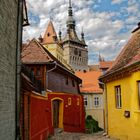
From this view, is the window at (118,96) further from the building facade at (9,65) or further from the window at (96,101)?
the window at (96,101)

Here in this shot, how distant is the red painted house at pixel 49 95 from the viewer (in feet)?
50.5

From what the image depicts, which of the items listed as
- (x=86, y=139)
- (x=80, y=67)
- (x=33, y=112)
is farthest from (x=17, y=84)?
(x=80, y=67)

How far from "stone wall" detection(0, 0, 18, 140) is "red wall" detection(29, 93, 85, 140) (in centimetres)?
400

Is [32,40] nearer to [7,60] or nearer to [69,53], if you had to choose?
[7,60]

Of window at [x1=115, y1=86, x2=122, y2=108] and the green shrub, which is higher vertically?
window at [x1=115, y1=86, x2=122, y2=108]

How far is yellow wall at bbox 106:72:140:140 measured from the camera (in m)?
13.8

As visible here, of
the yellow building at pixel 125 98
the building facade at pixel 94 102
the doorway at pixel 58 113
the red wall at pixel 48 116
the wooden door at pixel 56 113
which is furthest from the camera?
the building facade at pixel 94 102

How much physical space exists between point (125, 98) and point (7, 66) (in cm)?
895

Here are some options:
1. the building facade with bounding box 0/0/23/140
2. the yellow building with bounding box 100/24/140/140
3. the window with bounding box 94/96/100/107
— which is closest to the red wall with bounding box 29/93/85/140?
the building facade with bounding box 0/0/23/140

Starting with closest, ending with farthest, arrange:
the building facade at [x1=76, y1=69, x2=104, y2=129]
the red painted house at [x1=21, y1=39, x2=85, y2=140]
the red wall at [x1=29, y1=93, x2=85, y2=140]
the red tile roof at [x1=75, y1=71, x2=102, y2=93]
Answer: the red wall at [x1=29, y1=93, x2=85, y2=140] < the red painted house at [x1=21, y1=39, x2=85, y2=140] < the building facade at [x1=76, y1=69, x2=104, y2=129] < the red tile roof at [x1=75, y1=71, x2=102, y2=93]

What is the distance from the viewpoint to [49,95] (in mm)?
21094

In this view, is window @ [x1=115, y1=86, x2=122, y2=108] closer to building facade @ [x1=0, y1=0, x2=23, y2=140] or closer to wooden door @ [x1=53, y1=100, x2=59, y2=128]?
wooden door @ [x1=53, y1=100, x2=59, y2=128]

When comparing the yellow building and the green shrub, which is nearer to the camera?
the yellow building

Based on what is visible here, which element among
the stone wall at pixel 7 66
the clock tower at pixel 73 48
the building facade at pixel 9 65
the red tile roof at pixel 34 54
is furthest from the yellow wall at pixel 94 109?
the clock tower at pixel 73 48
